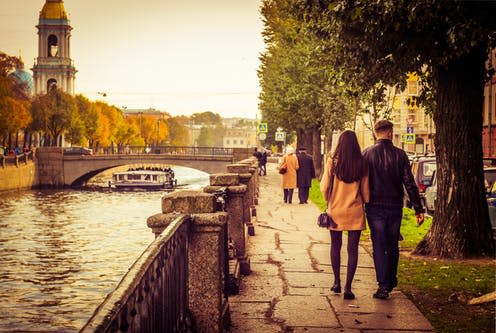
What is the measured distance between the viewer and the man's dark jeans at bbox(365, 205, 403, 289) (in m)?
7.78

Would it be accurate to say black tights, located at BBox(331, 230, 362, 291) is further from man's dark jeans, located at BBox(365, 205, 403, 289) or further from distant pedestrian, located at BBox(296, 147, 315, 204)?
distant pedestrian, located at BBox(296, 147, 315, 204)

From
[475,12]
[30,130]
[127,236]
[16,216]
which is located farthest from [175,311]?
[30,130]

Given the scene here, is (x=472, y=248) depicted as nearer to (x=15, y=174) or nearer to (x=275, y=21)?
(x=275, y=21)

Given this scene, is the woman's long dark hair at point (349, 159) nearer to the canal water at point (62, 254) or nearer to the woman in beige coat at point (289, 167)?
the canal water at point (62, 254)

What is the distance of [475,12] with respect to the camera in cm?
996

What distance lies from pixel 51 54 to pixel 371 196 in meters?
117

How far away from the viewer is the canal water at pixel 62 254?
20.7 metres

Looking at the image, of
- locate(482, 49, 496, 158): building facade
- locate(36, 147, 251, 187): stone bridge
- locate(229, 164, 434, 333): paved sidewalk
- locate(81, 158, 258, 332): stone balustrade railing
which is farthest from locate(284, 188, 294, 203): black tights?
locate(36, 147, 251, 187): stone bridge

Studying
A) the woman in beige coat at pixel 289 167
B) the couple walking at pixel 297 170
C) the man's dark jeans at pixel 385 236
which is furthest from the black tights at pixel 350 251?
the couple walking at pixel 297 170

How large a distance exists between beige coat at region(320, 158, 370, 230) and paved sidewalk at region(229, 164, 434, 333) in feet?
2.44

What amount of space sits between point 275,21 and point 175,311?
117 ft

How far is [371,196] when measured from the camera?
784 cm

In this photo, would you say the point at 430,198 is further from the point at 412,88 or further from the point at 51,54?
the point at 51,54

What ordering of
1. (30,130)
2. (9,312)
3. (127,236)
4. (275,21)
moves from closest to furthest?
(9,312), (127,236), (275,21), (30,130)
